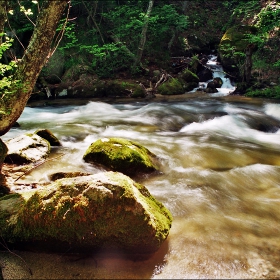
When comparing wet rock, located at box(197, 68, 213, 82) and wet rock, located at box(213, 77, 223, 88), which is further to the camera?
wet rock, located at box(197, 68, 213, 82)

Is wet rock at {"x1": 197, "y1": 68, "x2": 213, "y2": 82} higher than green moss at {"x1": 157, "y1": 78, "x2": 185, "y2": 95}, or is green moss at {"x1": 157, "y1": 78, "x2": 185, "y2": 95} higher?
wet rock at {"x1": 197, "y1": 68, "x2": 213, "y2": 82}

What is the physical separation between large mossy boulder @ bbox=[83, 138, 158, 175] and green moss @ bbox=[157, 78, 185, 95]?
11.1 metres

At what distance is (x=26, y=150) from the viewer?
5.14 meters

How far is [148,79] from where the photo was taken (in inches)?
672

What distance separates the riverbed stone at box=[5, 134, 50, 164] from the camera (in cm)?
488

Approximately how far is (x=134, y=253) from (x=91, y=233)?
1.62 ft

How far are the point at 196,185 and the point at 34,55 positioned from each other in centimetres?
353

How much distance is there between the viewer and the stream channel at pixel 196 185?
243 centimetres

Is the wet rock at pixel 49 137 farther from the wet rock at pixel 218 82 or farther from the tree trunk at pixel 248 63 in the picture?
the wet rock at pixel 218 82

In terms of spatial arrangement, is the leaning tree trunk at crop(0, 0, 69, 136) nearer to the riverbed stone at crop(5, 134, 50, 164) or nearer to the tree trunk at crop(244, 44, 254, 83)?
the riverbed stone at crop(5, 134, 50, 164)

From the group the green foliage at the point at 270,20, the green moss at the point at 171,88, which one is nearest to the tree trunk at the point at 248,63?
the green foliage at the point at 270,20

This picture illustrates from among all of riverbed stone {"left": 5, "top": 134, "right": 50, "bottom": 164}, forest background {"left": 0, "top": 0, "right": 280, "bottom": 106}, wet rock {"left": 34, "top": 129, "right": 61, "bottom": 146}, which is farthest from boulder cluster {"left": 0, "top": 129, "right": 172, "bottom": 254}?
forest background {"left": 0, "top": 0, "right": 280, "bottom": 106}

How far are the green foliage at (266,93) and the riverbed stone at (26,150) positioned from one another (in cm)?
1236

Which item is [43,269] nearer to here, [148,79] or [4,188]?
[4,188]
